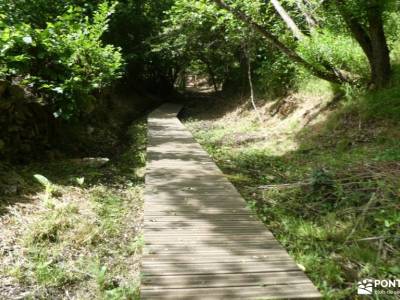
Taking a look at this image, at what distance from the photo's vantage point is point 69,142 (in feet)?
22.2

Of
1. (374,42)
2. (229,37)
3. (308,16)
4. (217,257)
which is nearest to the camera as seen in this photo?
(217,257)

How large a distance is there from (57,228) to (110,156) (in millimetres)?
3577

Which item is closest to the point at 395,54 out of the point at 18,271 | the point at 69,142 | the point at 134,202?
the point at 134,202

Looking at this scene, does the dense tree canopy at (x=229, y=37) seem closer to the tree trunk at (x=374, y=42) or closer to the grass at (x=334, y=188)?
the tree trunk at (x=374, y=42)

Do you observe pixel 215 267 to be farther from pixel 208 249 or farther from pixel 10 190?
pixel 10 190

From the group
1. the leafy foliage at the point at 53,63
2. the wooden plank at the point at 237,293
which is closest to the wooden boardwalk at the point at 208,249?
the wooden plank at the point at 237,293

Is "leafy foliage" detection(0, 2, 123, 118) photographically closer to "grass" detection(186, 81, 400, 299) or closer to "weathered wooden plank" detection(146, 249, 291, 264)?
"grass" detection(186, 81, 400, 299)

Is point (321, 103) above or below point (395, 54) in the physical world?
below

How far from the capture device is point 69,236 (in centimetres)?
383

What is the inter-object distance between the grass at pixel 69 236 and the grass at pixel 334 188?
1.63 metres

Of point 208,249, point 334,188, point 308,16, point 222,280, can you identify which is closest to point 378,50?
point 308,16

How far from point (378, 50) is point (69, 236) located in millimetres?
6283

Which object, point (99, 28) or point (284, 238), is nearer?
point (284, 238)

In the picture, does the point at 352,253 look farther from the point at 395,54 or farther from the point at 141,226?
the point at 395,54
